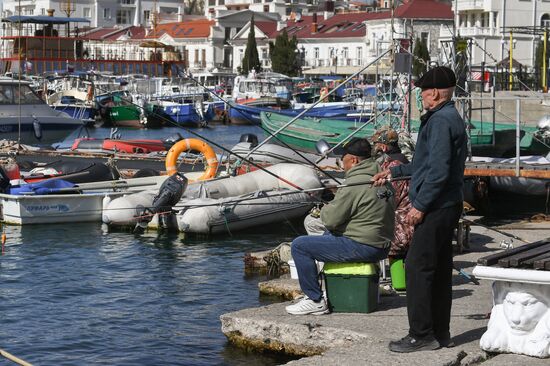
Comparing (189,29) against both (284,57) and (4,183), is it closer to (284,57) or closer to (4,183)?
(284,57)

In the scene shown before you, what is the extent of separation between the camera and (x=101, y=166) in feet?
77.0

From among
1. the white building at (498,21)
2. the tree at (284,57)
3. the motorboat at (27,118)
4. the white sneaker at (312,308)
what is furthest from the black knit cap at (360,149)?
the tree at (284,57)

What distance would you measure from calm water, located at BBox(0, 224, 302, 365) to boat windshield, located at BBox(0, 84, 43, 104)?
16400mm

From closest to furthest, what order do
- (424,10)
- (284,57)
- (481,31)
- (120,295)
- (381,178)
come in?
(381,178) < (120,295) < (481,31) < (424,10) < (284,57)

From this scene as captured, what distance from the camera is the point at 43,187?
21297 millimetres

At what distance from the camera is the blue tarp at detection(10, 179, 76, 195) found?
69.5 feet

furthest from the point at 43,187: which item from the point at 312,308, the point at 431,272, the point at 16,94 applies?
the point at 16,94

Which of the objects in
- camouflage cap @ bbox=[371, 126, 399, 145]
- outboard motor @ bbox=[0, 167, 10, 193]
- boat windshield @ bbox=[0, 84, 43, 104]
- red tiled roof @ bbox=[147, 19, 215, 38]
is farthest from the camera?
red tiled roof @ bbox=[147, 19, 215, 38]

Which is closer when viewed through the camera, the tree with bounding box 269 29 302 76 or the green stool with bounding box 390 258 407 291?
the green stool with bounding box 390 258 407 291

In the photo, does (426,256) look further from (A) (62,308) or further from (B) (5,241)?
(B) (5,241)

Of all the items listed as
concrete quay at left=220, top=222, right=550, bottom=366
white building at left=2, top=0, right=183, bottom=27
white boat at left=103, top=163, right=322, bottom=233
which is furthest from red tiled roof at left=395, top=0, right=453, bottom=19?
concrete quay at left=220, top=222, right=550, bottom=366

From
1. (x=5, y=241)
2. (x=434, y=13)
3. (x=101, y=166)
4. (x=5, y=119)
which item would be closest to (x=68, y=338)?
(x=5, y=241)

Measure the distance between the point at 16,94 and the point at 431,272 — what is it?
3010 centimetres

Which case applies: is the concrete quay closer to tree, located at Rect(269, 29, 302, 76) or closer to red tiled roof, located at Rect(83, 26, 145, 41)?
tree, located at Rect(269, 29, 302, 76)
